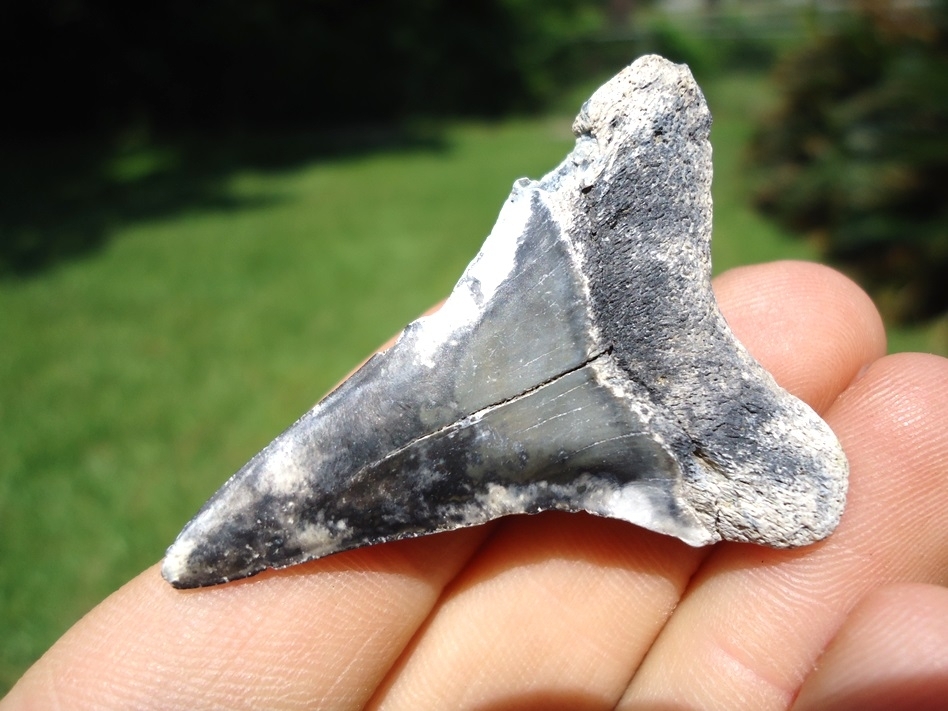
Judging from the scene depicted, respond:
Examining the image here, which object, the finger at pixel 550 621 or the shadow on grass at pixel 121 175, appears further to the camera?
the shadow on grass at pixel 121 175

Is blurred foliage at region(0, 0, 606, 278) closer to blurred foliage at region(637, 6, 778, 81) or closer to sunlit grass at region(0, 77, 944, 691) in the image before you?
sunlit grass at region(0, 77, 944, 691)

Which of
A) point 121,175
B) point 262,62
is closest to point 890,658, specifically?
point 121,175

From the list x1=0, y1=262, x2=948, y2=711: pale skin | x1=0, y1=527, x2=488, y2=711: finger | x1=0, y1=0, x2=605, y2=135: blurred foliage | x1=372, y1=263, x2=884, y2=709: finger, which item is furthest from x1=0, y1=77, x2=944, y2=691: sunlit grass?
x1=0, y1=0, x2=605, y2=135: blurred foliage

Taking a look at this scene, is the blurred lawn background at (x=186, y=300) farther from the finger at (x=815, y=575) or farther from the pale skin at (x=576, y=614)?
the finger at (x=815, y=575)

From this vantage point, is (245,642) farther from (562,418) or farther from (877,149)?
(877,149)

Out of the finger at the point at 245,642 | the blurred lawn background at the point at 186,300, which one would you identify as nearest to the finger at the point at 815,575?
the finger at the point at 245,642
